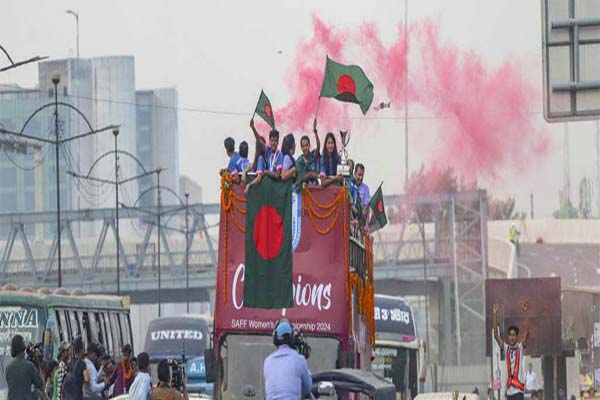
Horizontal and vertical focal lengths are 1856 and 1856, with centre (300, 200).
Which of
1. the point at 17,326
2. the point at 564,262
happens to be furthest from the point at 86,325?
the point at 564,262

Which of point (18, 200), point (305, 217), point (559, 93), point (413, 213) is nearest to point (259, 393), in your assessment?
point (305, 217)

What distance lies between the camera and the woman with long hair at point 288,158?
28.1 meters

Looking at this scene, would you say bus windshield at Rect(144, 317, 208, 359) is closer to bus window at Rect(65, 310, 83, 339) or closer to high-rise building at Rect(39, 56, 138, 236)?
bus window at Rect(65, 310, 83, 339)

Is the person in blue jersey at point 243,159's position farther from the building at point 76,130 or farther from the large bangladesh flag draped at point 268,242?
the building at point 76,130

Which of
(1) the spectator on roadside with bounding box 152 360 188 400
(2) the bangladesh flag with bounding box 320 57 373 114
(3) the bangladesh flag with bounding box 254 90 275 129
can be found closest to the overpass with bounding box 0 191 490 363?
(2) the bangladesh flag with bounding box 320 57 373 114

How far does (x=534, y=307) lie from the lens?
1650 inches

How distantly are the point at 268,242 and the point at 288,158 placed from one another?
1434mm

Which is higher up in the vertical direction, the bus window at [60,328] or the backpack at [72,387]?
the bus window at [60,328]

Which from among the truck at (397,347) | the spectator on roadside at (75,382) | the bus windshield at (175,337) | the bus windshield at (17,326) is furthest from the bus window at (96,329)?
the spectator on roadside at (75,382)

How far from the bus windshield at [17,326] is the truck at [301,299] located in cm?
895

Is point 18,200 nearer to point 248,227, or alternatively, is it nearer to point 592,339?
point 592,339

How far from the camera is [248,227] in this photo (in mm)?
27578

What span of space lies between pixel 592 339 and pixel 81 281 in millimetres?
60612

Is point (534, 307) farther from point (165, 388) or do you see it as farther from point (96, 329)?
point (165, 388)
